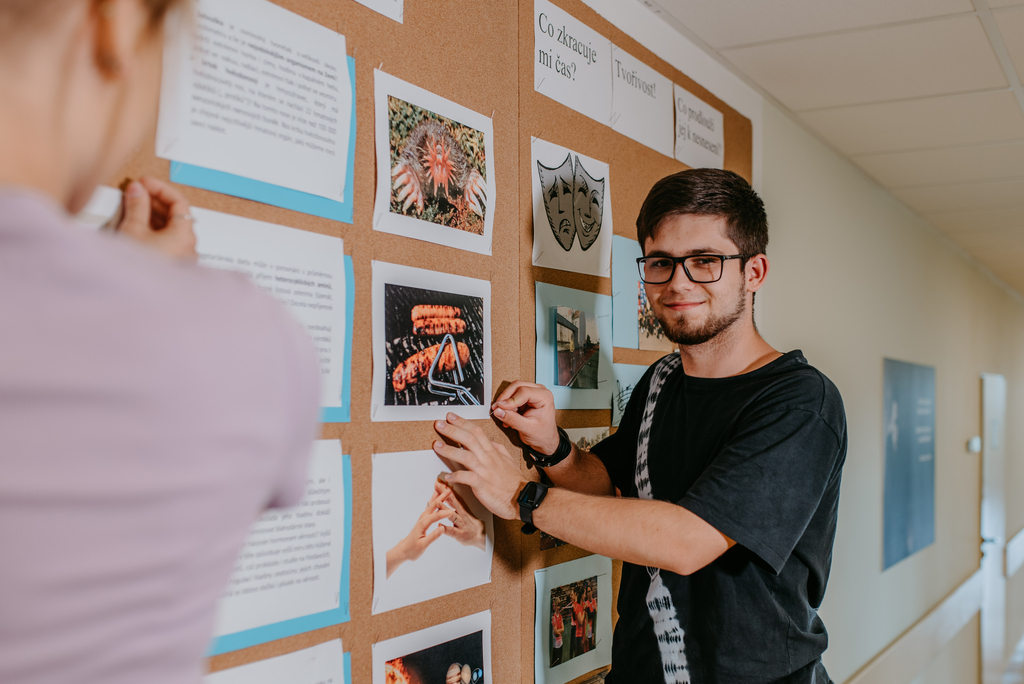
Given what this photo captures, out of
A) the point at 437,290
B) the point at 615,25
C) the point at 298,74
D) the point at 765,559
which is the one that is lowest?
the point at 765,559

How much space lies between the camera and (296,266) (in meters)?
1.01

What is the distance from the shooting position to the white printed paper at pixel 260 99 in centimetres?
90

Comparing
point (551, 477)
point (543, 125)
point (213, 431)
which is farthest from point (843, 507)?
point (213, 431)

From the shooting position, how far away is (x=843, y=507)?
2967 mm

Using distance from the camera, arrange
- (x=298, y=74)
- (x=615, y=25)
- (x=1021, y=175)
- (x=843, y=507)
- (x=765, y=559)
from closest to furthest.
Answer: (x=298, y=74) → (x=765, y=559) → (x=615, y=25) → (x=843, y=507) → (x=1021, y=175)

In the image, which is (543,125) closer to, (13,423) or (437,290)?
(437,290)

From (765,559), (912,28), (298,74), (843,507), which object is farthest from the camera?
(843,507)

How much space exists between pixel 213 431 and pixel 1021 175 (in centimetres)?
371

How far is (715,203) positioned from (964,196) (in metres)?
2.82

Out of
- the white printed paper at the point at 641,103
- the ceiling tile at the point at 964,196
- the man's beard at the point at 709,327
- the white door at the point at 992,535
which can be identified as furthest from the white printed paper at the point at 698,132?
the white door at the point at 992,535

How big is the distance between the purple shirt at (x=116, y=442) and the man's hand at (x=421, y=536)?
0.72m

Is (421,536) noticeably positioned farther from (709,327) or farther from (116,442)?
(116,442)

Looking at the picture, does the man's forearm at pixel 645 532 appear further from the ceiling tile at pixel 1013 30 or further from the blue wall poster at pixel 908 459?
the blue wall poster at pixel 908 459

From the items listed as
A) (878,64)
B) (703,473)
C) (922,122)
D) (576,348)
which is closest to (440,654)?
(703,473)
